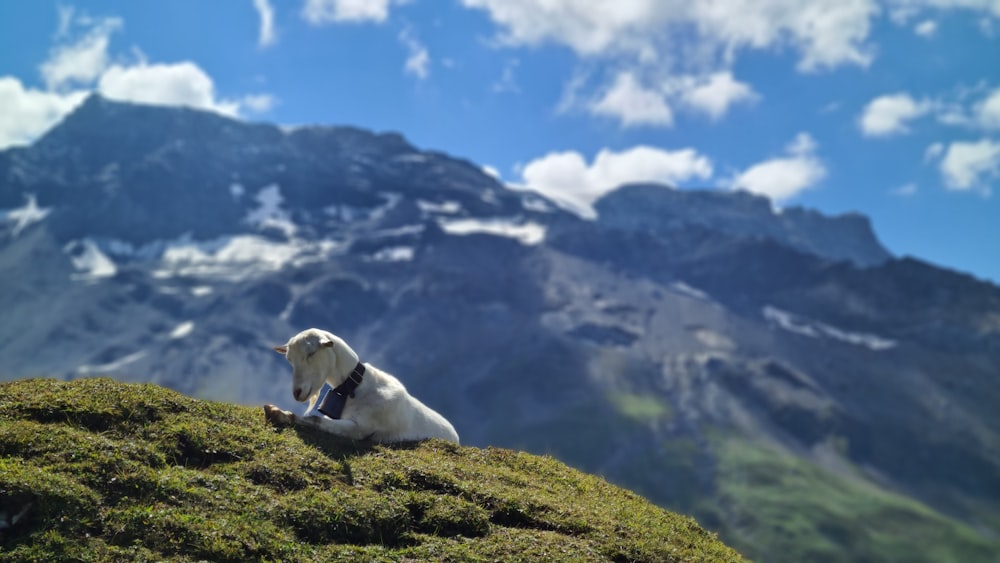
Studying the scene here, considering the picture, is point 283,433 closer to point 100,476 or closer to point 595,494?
point 100,476

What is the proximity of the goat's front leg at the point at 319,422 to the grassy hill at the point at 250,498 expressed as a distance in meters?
0.26

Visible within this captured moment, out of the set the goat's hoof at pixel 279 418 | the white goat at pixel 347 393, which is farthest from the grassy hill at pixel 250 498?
the white goat at pixel 347 393

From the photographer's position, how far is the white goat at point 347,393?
18.1 meters

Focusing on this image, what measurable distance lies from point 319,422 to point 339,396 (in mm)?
881

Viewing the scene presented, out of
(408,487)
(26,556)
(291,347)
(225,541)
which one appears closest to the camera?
(26,556)

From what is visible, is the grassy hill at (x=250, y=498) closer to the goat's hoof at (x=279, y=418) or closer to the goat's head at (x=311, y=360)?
the goat's hoof at (x=279, y=418)

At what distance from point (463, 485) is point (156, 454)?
5.72 m

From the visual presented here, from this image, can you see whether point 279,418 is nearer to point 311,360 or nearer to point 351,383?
point 311,360

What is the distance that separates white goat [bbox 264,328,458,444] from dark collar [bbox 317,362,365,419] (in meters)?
0.02

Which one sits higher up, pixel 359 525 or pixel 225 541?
pixel 359 525

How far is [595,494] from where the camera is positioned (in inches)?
741

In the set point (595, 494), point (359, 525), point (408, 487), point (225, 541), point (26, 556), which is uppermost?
point (595, 494)

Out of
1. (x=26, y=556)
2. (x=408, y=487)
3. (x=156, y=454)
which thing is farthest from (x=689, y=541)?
(x=26, y=556)

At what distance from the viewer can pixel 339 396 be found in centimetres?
1878
